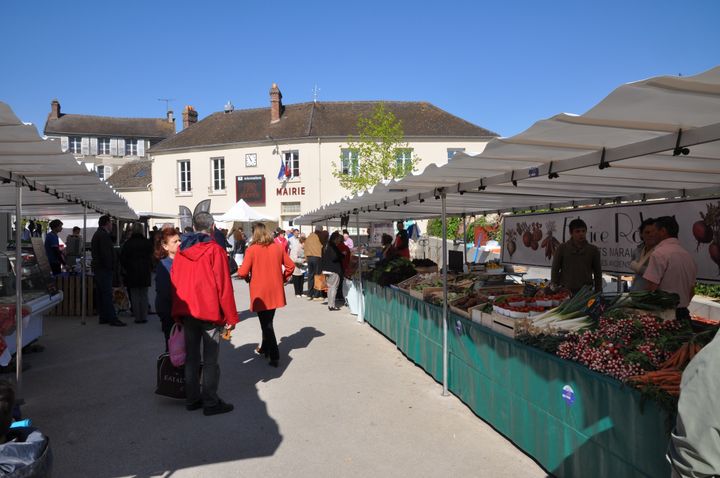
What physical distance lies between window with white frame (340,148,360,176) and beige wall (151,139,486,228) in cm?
50

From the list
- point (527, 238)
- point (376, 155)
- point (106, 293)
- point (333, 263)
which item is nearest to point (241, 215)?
point (333, 263)

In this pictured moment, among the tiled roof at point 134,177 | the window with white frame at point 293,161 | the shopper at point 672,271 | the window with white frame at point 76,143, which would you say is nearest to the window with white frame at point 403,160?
the window with white frame at point 293,161

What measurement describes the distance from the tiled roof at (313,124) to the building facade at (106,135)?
26.4 m

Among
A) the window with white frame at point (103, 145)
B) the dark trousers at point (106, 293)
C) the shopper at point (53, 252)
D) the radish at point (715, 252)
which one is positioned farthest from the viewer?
the window with white frame at point (103, 145)

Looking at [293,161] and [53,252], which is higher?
[293,161]

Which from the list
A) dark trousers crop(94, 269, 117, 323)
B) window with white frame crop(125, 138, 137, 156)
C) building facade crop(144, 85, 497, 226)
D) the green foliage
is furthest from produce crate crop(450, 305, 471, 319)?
window with white frame crop(125, 138, 137, 156)

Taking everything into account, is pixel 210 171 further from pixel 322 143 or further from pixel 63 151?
pixel 63 151

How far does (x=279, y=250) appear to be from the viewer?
7.05 meters

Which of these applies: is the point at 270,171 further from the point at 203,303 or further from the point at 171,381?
the point at 203,303

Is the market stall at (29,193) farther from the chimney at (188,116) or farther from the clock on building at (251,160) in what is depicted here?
the chimney at (188,116)

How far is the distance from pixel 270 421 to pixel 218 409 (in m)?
0.59

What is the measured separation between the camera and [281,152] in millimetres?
34438

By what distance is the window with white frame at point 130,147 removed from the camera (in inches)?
2452

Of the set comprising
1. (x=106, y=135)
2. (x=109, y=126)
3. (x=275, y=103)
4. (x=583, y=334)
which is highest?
(x=109, y=126)
